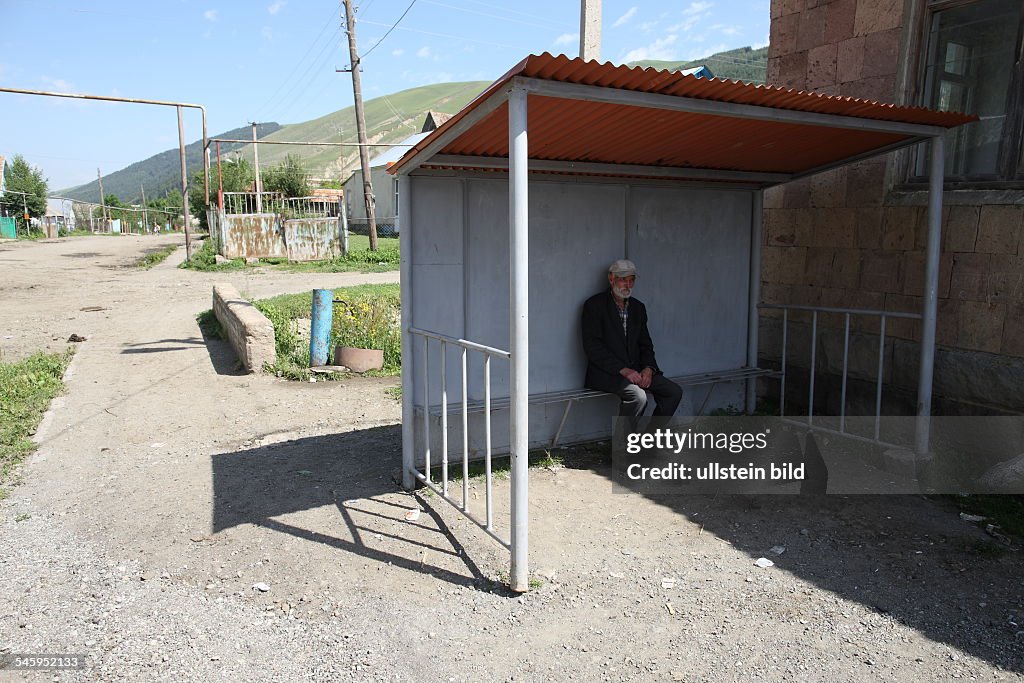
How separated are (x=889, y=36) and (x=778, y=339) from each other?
2.71m

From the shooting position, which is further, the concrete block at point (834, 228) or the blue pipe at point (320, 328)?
the blue pipe at point (320, 328)

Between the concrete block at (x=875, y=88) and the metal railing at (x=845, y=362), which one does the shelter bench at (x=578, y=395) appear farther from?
the concrete block at (x=875, y=88)

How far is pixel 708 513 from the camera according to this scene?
14.6ft

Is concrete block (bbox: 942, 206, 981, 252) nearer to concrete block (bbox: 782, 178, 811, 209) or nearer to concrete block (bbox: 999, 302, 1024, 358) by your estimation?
concrete block (bbox: 999, 302, 1024, 358)

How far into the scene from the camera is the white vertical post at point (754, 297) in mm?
6434

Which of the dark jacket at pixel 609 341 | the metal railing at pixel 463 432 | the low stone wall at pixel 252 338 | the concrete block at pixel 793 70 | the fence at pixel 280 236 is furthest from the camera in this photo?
the fence at pixel 280 236

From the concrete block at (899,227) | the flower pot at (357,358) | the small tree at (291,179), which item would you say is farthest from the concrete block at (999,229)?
the small tree at (291,179)

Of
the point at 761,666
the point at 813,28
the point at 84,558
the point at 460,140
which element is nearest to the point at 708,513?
the point at 761,666

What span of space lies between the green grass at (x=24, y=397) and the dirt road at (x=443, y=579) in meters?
0.23

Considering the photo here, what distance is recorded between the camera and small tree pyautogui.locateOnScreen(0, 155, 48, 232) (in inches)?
2090

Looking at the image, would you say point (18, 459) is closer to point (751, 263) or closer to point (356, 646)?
point (356, 646)

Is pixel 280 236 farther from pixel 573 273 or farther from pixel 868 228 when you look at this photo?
pixel 868 228

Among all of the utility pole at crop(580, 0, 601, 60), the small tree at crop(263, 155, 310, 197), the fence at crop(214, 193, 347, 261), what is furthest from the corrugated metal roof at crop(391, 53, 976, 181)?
the small tree at crop(263, 155, 310, 197)

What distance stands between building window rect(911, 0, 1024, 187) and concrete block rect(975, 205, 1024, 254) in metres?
0.22
